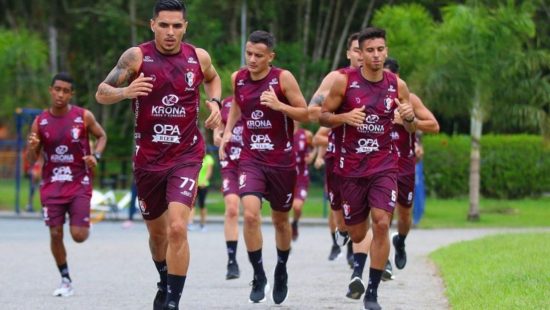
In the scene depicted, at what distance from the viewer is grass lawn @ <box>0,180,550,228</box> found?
1176 inches

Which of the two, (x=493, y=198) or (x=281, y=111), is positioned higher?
(x=281, y=111)

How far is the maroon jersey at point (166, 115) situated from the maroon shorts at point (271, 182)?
1925mm

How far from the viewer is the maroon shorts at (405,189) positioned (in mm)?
13969

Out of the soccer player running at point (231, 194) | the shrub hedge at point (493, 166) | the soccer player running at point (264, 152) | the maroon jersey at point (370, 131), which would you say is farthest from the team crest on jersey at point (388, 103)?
the shrub hedge at point (493, 166)

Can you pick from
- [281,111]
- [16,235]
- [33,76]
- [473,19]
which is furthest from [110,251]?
[33,76]

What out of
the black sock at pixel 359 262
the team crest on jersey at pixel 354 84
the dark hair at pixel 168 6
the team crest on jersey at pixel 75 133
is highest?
the dark hair at pixel 168 6

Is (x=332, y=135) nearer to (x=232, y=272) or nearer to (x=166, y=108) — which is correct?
(x=232, y=272)

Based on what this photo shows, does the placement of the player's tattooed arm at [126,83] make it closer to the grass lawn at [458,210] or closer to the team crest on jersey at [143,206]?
the team crest on jersey at [143,206]

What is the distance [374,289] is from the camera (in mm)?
10477

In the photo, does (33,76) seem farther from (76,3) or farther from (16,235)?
(16,235)

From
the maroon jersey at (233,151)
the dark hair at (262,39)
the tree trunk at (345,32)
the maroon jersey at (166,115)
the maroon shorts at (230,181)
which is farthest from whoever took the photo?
the tree trunk at (345,32)

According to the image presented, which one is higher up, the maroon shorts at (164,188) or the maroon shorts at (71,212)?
the maroon shorts at (164,188)

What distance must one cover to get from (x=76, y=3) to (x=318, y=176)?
59.0 ft

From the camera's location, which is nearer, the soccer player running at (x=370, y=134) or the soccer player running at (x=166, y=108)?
the soccer player running at (x=166, y=108)
